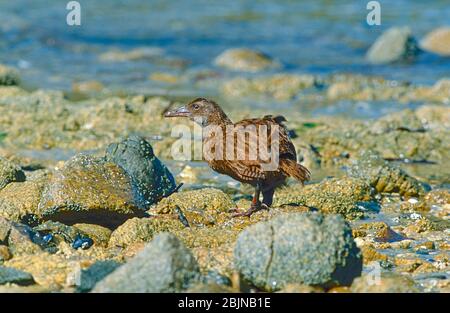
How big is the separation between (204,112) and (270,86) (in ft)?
23.7

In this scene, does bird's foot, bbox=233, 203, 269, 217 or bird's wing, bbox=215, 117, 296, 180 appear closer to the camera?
bird's wing, bbox=215, 117, 296, 180

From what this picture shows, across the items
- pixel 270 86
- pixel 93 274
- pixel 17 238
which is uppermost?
pixel 270 86

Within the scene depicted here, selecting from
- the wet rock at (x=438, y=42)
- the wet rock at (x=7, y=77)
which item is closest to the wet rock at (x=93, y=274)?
the wet rock at (x=7, y=77)

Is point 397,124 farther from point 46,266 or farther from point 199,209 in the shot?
point 46,266

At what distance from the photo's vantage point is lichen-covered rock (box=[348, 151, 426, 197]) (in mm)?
8648

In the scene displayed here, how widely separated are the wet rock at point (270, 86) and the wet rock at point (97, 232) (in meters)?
7.53

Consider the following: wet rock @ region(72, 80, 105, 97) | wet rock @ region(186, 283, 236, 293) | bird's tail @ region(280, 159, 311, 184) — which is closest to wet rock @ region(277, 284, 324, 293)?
wet rock @ region(186, 283, 236, 293)

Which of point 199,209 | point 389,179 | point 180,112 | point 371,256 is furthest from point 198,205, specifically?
point 389,179

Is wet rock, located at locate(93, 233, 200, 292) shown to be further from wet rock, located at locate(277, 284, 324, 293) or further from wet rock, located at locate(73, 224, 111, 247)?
wet rock, located at locate(73, 224, 111, 247)

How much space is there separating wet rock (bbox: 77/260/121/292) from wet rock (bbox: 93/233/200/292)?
0.15 metres

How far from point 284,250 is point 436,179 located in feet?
14.4

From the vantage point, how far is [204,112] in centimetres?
773

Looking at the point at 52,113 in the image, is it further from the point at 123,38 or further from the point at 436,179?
the point at 123,38

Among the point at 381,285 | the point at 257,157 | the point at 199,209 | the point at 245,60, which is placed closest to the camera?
the point at 381,285
